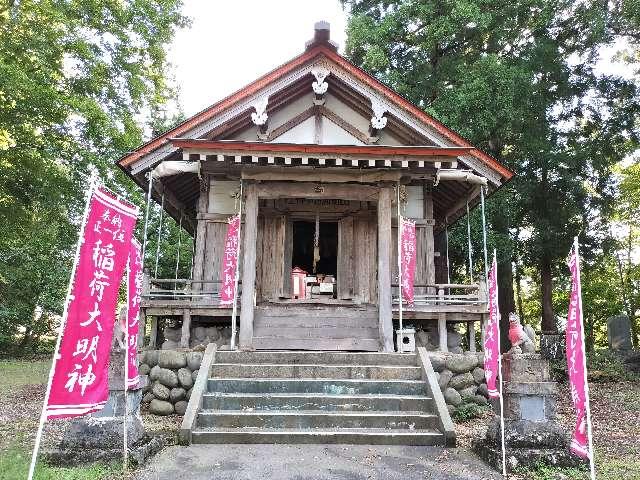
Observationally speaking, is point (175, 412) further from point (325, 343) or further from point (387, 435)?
point (387, 435)

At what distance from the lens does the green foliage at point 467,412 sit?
353 inches

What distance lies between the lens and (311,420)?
7.24 meters

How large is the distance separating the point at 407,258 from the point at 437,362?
2371 mm

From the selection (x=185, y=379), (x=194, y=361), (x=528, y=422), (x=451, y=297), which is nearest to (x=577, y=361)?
(x=528, y=422)

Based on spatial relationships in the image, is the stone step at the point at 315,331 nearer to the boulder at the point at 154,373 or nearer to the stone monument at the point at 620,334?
the boulder at the point at 154,373

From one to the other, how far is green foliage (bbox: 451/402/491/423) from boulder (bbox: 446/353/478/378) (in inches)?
25.5

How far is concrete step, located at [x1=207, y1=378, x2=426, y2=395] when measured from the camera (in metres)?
7.96

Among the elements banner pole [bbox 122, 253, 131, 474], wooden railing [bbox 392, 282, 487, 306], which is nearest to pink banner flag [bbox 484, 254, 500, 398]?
wooden railing [bbox 392, 282, 487, 306]

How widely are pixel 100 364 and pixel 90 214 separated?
160 cm

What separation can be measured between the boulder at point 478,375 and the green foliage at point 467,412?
0.49m

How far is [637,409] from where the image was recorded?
10.5 meters

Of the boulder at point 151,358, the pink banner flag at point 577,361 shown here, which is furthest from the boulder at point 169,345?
the pink banner flag at point 577,361

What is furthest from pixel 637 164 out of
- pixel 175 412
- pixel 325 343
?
pixel 175 412

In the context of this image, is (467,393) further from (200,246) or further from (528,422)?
(200,246)
